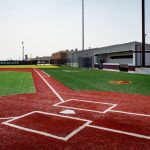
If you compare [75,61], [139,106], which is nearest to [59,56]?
[75,61]

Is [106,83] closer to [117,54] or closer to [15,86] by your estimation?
[15,86]

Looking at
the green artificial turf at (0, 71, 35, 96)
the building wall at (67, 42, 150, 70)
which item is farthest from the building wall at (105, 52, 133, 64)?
the green artificial turf at (0, 71, 35, 96)

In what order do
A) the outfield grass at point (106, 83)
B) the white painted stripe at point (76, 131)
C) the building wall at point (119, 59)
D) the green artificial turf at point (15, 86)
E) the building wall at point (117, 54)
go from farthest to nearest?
the building wall at point (119, 59), the building wall at point (117, 54), the outfield grass at point (106, 83), the green artificial turf at point (15, 86), the white painted stripe at point (76, 131)

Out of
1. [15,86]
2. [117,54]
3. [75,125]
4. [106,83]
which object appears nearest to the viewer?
[75,125]

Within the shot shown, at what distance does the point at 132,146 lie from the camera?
16.3 ft

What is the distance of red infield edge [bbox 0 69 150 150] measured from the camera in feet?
16.9

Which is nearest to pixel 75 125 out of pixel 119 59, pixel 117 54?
pixel 119 59

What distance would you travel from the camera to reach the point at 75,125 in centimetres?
654

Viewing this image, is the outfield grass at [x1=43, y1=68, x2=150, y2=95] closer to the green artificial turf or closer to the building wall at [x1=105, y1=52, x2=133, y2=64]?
the green artificial turf

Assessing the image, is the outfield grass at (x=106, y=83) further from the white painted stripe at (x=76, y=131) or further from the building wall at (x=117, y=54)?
the building wall at (x=117, y=54)

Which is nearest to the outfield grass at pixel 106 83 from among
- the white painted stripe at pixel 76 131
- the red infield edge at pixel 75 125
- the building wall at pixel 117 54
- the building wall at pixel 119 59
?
the red infield edge at pixel 75 125

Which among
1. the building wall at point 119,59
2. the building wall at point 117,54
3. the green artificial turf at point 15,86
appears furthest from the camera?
the building wall at point 119,59

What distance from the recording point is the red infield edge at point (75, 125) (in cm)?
514

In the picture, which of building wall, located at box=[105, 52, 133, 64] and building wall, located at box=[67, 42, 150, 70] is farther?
building wall, located at box=[105, 52, 133, 64]
